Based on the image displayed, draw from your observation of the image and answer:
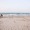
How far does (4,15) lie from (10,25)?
0.58 feet

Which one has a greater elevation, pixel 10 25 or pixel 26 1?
pixel 26 1

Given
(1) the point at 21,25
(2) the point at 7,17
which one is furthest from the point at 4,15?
(1) the point at 21,25

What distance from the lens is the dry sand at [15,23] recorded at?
25.7 inches

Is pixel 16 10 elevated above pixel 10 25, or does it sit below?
above

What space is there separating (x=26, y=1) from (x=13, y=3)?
202 mm

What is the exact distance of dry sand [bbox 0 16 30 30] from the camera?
65 cm

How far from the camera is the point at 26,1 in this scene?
691 millimetres

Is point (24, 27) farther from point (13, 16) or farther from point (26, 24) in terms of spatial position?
point (13, 16)

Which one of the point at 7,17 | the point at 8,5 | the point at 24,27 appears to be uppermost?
the point at 8,5

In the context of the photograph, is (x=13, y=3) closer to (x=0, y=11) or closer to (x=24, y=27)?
(x=0, y=11)

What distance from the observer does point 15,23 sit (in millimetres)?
666

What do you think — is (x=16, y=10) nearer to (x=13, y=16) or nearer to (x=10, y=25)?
(x=13, y=16)

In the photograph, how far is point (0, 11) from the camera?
0.70 meters

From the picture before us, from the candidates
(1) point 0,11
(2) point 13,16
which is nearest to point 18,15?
(2) point 13,16
